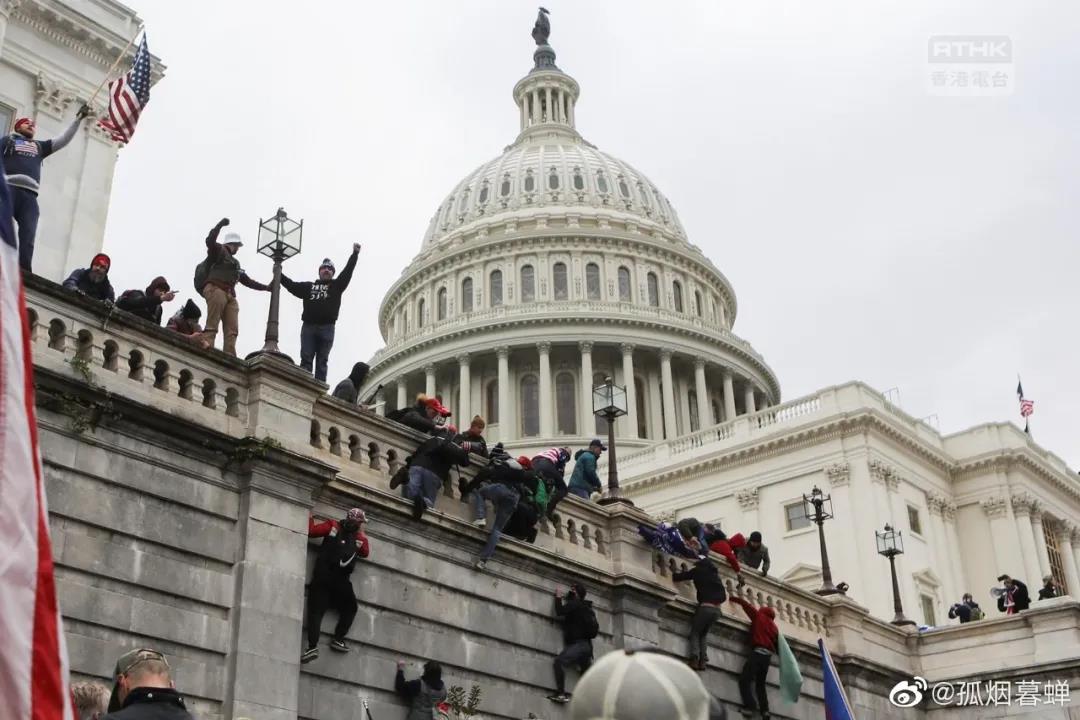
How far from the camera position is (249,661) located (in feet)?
46.8

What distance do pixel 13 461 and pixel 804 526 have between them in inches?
2075

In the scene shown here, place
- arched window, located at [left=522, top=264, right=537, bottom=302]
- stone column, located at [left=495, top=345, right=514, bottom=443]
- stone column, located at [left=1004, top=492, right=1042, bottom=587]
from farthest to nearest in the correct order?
arched window, located at [left=522, top=264, right=537, bottom=302] → stone column, located at [left=495, top=345, right=514, bottom=443] → stone column, located at [left=1004, top=492, right=1042, bottom=587]

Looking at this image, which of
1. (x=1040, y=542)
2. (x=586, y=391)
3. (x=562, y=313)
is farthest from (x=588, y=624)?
(x=562, y=313)

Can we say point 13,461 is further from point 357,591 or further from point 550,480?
point 550,480

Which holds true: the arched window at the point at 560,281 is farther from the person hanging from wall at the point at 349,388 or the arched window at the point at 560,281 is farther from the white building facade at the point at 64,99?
the person hanging from wall at the point at 349,388

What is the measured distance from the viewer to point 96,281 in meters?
15.0

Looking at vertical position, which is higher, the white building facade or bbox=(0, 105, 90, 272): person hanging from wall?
the white building facade

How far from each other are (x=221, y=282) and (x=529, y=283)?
69796 mm

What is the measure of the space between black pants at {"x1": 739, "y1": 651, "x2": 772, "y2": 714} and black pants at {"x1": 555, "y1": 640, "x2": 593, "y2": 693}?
15.3 ft

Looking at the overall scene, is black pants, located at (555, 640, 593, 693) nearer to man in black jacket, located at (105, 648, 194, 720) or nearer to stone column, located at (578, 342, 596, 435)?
man in black jacket, located at (105, 648, 194, 720)

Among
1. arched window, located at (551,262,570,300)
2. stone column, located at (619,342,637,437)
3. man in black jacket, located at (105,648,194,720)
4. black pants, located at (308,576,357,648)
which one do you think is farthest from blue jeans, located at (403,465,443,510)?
arched window, located at (551,262,570,300)

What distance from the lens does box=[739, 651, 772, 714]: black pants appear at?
73.2ft

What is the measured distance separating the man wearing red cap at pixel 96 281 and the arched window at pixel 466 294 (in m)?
72.0

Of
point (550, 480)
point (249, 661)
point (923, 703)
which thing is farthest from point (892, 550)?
point (249, 661)
